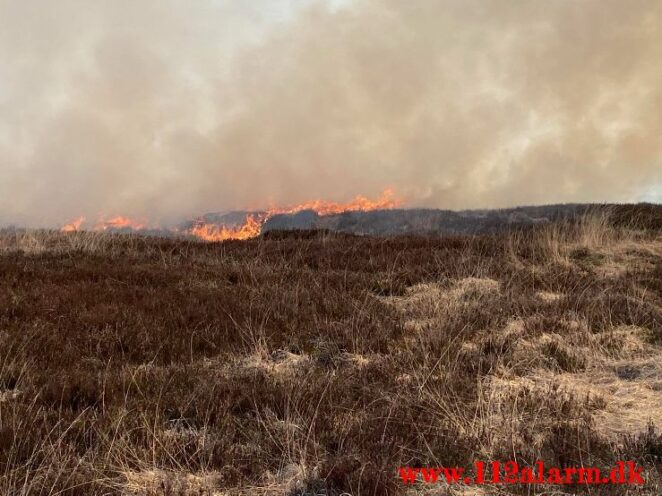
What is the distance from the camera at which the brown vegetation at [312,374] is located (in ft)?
10.7

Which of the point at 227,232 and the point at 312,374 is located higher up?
the point at 227,232

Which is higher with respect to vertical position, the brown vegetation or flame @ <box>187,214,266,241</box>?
flame @ <box>187,214,266,241</box>

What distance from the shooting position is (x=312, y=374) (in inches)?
200

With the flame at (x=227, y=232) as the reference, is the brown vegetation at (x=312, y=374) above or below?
below

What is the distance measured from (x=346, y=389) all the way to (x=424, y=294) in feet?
15.9

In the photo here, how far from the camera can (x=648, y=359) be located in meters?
5.75

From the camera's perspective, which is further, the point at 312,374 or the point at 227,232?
the point at 227,232

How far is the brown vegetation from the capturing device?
3.25 meters

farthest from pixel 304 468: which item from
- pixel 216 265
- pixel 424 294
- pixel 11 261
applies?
pixel 11 261

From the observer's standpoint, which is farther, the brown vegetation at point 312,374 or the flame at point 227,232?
the flame at point 227,232

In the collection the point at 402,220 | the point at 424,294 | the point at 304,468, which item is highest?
the point at 402,220

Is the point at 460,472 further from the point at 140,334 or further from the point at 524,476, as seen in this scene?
the point at 140,334

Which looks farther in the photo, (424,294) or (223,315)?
(424,294)

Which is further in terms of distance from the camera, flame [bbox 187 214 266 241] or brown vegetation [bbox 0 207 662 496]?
flame [bbox 187 214 266 241]
